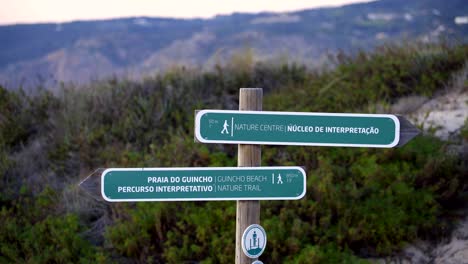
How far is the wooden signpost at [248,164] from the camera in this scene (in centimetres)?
324

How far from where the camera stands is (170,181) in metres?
3.25

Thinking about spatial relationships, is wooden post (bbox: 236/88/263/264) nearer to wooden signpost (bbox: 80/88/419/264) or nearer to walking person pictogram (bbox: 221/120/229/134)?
wooden signpost (bbox: 80/88/419/264)

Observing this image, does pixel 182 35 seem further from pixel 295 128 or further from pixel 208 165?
pixel 295 128

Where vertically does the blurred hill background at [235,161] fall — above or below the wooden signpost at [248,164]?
below

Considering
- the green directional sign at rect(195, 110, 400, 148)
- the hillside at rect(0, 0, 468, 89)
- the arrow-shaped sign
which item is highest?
the green directional sign at rect(195, 110, 400, 148)

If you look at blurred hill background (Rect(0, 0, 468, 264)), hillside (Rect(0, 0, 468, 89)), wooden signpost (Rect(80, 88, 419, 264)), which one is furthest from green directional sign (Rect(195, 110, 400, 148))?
hillside (Rect(0, 0, 468, 89))

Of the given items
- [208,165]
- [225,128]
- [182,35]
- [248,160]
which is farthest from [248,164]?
[182,35]

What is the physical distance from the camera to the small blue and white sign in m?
3.32

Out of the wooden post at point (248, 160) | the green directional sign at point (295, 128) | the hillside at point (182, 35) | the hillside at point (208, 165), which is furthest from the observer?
the hillside at point (182, 35)

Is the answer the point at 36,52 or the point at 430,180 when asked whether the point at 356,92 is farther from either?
the point at 36,52

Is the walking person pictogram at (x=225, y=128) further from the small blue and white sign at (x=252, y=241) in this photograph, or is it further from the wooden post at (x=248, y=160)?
the small blue and white sign at (x=252, y=241)

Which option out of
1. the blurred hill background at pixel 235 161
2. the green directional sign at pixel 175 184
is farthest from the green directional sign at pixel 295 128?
the blurred hill background at pixel 235 161

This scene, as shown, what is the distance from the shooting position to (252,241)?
333 centimetres

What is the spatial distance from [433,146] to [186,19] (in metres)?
34.5
